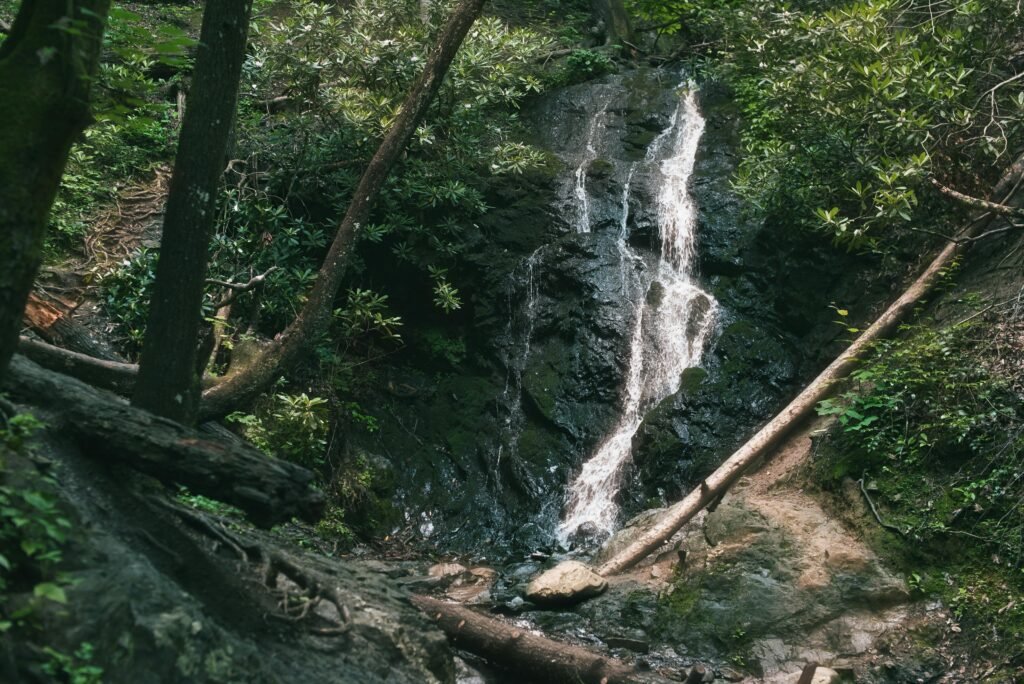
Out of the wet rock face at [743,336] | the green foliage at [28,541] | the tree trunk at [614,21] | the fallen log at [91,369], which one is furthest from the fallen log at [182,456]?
the tree trunk at [614,21]

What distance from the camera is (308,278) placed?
1047 centimetres

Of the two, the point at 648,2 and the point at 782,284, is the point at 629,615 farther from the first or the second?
the point at 648,2

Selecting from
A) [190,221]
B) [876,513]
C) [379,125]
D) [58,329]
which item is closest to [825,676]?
[876,513]

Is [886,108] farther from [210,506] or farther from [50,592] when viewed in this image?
[50,592]

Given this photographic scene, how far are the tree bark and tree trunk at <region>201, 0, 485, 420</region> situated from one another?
12.5 ft

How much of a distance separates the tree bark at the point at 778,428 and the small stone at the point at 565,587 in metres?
0.54

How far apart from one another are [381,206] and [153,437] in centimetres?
783

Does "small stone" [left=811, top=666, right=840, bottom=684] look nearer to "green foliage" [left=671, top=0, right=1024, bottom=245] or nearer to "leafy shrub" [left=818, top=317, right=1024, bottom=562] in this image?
"leafy shrub" [left=818, top=317, right=1024, bottom=562]

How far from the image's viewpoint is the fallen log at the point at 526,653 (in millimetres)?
6352

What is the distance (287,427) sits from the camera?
879 cm

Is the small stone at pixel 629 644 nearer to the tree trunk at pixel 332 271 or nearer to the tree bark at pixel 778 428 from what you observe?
the tree bark at pixel 778 428

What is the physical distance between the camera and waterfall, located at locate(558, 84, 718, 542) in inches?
419

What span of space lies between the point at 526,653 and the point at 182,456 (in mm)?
3621

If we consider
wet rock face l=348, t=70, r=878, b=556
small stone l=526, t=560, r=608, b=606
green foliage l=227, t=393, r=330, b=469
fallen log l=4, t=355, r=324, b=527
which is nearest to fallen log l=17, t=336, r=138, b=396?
green foliage l=227, t=393, r=330, b=469
